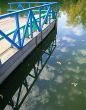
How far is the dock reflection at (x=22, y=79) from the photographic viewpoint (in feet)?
16.7

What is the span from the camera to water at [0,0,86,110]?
16.4 ft

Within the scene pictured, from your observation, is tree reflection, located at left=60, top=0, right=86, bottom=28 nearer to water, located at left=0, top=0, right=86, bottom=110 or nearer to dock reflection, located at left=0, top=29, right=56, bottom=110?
water, located at left=0, top=0, right=86, bottom=110

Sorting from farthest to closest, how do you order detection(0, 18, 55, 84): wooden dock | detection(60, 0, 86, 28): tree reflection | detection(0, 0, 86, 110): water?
detection(60, 0, 86, 28): tree reflection → detection(0, 18, 55, 84): wooden dock → detection(0, 0, 86, 110): water

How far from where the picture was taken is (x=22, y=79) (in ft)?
20.5

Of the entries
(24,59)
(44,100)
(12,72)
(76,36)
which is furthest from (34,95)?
(76,36)

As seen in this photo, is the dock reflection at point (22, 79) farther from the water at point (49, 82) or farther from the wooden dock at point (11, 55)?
the wooden dock at point (11, 55)

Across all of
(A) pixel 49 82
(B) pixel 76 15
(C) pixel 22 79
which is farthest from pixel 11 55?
(B) pixel 76 15

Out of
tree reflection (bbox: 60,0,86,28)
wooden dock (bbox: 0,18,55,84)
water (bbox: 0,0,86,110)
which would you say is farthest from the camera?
tree reflection (bbox: 60,0,86,28)

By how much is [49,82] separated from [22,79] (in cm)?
89

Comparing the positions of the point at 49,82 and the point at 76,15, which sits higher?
the point at 76,15

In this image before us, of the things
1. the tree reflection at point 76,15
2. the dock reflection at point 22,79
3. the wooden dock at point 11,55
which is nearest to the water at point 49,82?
the dock reflection at point 22,79

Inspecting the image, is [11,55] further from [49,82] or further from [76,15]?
[76,15]

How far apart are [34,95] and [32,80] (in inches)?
36.1

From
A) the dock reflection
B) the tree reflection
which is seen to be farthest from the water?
the tree reflection
